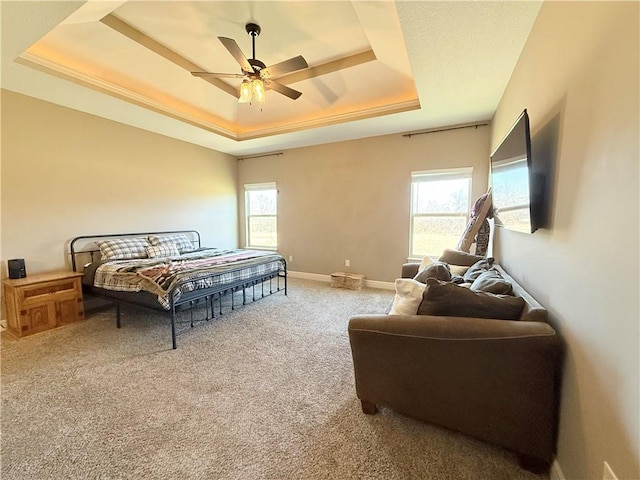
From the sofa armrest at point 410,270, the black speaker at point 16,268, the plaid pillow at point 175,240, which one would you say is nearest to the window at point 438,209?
the sofa armrest at point 410,270

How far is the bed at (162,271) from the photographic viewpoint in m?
2.77

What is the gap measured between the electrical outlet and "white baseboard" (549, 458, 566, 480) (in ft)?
1.36

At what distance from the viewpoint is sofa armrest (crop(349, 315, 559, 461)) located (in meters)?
1.29

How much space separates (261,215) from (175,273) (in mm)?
3448

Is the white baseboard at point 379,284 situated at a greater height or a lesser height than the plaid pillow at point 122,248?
lesser

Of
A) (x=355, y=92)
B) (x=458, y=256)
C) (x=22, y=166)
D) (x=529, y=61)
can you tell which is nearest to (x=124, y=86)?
(x=22, y=166)

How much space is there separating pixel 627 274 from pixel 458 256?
225 centimetres

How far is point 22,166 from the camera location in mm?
3158

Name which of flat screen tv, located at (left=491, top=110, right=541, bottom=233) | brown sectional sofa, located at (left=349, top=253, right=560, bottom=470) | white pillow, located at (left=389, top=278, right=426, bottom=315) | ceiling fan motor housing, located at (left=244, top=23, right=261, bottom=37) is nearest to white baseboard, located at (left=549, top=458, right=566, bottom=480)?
brown sectional sofa, located at (left=349, top=253, right=560, bottom=470)

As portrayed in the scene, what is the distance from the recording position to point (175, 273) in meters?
2.80

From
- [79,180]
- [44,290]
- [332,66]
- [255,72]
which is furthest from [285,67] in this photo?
[44,290]

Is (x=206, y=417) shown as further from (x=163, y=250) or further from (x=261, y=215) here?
(x=261, y=215)

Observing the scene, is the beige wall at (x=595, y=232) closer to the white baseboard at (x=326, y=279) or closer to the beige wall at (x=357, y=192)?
the beige wall at (x=357, y=192)

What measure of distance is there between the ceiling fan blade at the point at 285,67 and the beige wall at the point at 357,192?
2.53m
